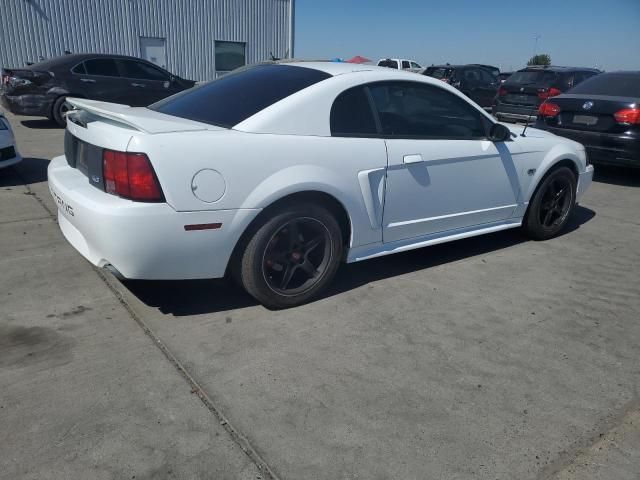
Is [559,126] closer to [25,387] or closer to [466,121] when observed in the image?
[466,121]

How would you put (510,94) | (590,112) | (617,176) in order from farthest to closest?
(510,94), (617,176), (590,112)

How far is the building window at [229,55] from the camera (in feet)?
67.8

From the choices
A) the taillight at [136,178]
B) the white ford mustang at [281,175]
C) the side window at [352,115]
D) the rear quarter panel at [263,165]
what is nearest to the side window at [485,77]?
the white ford mustang at [281,175]

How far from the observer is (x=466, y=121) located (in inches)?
161

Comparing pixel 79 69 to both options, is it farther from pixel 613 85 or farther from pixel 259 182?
pixel 613 85

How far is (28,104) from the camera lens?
→ 9828mm

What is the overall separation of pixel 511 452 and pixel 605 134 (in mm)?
6123

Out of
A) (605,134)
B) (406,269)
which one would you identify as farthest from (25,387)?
(605,134)

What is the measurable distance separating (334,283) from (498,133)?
176 cm

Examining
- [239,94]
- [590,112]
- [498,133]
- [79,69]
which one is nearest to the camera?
[239,94]

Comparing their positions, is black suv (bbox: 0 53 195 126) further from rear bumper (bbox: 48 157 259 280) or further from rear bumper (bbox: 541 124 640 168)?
rear bumper (bbox: 541 124 640 168)

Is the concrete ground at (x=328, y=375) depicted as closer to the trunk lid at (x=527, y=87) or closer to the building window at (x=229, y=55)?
the trunk lid at (x=527, y=87)

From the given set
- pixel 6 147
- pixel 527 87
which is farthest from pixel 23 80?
pixel 527 87

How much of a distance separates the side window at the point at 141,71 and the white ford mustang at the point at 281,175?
26.0 feet
